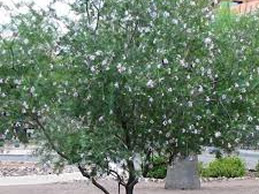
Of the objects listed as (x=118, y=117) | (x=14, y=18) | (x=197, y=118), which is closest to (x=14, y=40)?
(x=14, y=18)

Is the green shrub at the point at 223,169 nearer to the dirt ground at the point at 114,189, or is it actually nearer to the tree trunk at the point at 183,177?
the dirt ground at the point at 114,189

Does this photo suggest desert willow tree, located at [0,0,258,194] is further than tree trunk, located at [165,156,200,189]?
No

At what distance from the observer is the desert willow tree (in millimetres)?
6789

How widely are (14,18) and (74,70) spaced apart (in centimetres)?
88

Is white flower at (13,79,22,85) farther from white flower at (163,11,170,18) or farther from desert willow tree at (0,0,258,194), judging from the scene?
white flower at (163,11,170,18)

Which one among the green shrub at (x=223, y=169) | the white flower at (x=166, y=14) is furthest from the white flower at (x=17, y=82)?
the green shrub at (x=223, y=169)

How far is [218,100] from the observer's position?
23.3 feet

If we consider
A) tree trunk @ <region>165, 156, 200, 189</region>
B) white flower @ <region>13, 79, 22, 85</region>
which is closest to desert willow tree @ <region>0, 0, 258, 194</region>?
white flower @ <region>13, 79, 22, 85</region>

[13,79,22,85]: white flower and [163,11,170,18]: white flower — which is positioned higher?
[163,11,170,18]: white flower

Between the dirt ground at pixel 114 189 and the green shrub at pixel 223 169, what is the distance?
6.02 feet

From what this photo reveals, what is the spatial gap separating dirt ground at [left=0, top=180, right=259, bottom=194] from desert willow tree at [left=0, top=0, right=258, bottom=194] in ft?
22.2

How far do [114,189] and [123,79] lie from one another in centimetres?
778

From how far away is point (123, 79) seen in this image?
6750 millimetres

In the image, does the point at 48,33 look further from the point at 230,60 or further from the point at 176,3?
the point at 230,60
